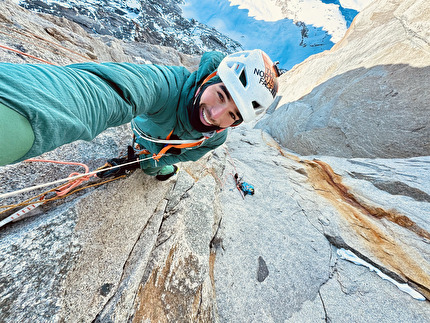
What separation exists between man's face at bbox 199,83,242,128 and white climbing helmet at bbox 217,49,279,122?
69 mm

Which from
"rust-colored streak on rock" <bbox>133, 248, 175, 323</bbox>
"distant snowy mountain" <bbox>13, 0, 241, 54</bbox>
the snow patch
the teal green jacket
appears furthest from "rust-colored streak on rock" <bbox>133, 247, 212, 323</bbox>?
"distant snowy mountain" <bbox>13, 0, 241, 54</bbox>

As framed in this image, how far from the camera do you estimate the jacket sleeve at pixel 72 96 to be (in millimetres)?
707

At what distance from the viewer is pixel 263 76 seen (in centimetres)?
211

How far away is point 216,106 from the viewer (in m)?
1.87

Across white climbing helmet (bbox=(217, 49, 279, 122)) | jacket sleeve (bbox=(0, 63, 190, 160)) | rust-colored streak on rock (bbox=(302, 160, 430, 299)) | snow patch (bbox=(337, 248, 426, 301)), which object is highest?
white climbing helmet (bbox=(217, 49, 279, 122))

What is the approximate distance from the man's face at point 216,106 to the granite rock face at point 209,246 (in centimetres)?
177

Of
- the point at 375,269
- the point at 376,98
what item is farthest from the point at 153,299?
the point at 376,98

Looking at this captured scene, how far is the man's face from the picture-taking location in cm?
183

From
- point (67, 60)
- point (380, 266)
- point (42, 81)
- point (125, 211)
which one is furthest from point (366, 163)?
point (67, 60)

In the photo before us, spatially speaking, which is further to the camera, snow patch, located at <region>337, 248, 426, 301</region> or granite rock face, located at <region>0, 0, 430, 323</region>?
snow patch, located at <region>337, 248, 426, 301</region>

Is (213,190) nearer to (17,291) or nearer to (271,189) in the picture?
(271,189)

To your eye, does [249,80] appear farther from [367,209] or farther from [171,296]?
[367,209]

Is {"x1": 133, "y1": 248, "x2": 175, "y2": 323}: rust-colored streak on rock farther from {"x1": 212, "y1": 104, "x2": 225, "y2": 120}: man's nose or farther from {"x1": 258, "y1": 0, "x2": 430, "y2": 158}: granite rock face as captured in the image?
{"x1": 258, "y1": 0, "x2": 430, "y2": 158}: granite rock face

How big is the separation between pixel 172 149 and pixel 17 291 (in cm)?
192
